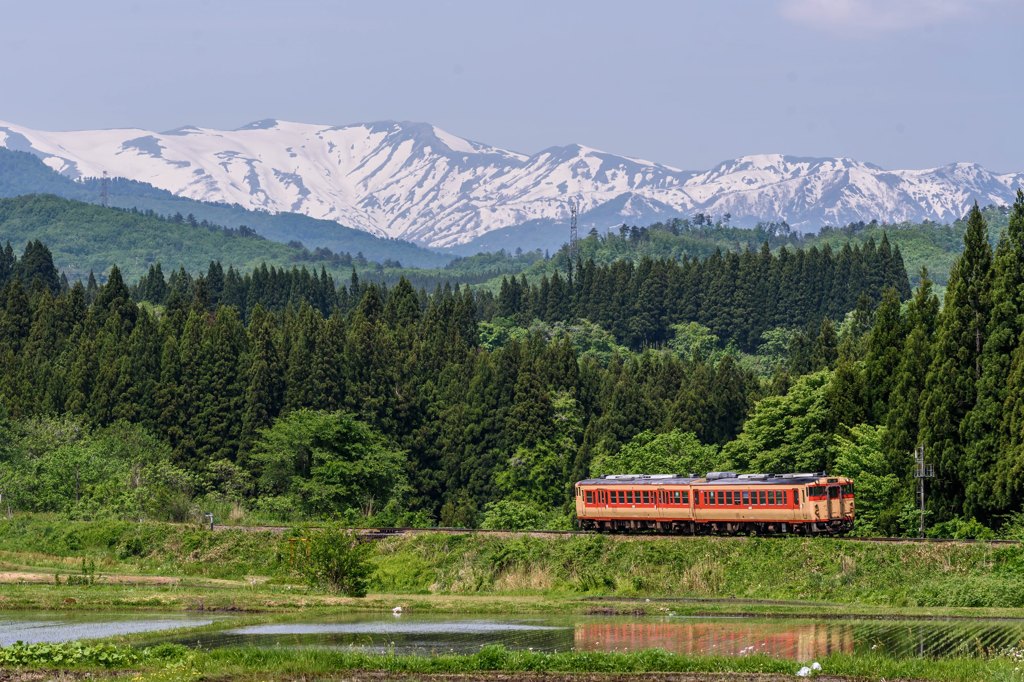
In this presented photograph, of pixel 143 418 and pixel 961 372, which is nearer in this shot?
pixel 961 372

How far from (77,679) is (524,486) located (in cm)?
8442

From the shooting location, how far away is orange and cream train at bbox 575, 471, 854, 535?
6322 centimetres

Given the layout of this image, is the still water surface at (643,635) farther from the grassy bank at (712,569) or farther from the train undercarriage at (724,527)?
the train undercarriage at (724,527)

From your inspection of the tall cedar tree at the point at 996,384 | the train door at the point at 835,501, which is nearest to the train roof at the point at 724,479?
the train door at the point at 835,501

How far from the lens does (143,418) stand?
11944 centimetres

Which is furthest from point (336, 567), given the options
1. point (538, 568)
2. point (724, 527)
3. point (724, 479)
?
point (724, 479)

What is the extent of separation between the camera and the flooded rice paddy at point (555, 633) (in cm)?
4059

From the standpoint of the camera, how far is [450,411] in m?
128

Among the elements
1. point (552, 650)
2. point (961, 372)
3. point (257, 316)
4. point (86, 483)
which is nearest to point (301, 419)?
point (86, 483)

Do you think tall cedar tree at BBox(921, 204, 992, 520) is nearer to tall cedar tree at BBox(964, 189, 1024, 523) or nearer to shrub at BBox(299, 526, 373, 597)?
tall cedar tree at BBox(964, 189, 1024, 523)

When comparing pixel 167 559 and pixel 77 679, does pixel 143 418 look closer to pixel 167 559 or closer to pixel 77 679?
pixel 167 559

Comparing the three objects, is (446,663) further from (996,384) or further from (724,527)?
(996,384)

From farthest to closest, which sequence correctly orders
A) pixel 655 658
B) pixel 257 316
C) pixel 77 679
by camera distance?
pixel 257 316, pixel 655 658, pixel 77 679

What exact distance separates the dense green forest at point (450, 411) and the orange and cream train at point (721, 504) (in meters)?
7.16
